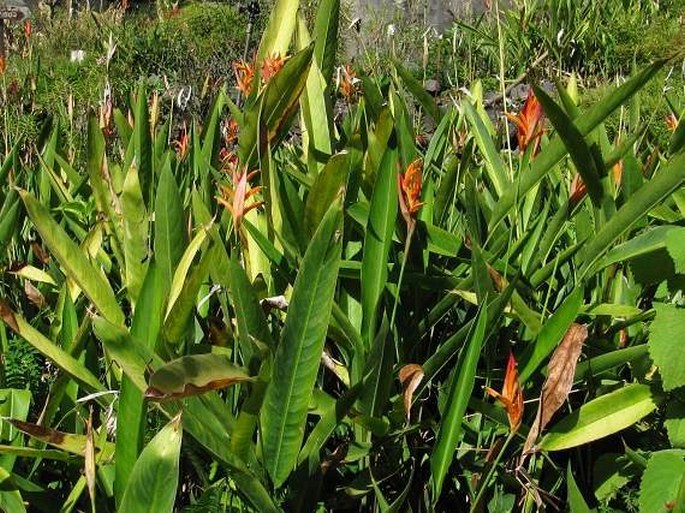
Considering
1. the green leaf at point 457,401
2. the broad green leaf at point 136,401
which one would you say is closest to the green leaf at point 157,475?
the broad green leaf at point 136,401

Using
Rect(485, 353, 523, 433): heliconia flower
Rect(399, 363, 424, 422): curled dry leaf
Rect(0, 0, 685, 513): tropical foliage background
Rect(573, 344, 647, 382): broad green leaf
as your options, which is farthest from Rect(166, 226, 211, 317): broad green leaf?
Rect(573, 344, 647, 382): broad green leaf

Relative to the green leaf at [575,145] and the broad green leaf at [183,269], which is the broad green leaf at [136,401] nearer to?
the broad green leaf at [183,269]

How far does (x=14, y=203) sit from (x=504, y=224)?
88cm

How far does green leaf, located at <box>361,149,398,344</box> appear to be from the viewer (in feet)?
4.62

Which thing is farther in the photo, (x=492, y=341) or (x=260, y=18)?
(x=260, y=18)

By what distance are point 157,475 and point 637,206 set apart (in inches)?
Result: 30.7

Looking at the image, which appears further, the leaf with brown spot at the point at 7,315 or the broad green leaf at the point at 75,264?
the broad green leaf at the point at 75,264

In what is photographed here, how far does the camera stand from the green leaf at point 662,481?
1256 millimetres

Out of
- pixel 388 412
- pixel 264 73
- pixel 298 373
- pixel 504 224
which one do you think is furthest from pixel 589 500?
pixel 264 73

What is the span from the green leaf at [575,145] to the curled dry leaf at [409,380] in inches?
15.8

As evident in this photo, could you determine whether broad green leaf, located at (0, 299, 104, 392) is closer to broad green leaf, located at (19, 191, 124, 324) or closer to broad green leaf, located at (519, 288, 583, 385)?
broad green leaf, located at (19, 191, 124, 324)

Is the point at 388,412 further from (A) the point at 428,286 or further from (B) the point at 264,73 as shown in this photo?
(B) the point at 264,73

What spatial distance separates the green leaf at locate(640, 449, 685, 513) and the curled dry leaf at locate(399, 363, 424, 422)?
325mm

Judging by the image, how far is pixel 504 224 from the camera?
5.86 feet
